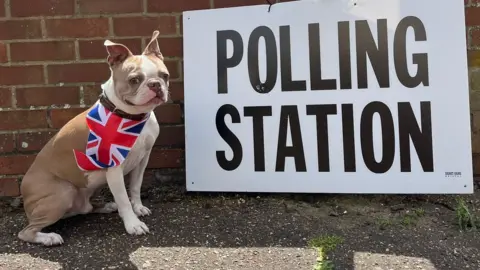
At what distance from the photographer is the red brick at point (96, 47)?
3.28 metres

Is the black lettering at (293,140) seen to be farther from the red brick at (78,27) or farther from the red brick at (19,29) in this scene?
the red brick at (19,29)

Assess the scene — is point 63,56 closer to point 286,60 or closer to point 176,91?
point 176,91

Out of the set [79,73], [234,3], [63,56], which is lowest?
[79,73]

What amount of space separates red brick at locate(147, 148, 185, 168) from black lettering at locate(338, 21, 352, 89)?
3.57ft

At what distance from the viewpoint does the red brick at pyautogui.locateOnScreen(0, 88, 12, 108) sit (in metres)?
3.28

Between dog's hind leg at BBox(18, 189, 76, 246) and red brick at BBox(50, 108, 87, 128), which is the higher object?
red brick at BBox(50, 108, 87, 128)

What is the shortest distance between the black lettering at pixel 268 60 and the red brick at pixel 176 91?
1.52ft

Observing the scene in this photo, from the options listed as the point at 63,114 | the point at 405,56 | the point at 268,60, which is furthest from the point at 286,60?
the point at 63,114

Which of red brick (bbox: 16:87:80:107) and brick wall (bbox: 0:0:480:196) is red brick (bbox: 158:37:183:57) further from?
red brick (bbox: 16:87:80:107)

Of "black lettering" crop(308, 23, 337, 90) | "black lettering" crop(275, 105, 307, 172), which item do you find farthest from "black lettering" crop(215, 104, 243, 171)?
"black lettering" crop(308, 23, 337, 90)

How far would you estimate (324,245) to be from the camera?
8.52 feet

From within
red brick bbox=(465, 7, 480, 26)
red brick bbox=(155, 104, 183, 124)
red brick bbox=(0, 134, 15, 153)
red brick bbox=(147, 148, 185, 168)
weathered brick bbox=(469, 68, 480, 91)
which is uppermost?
red brick bbox=(465, 7, 480, 26)

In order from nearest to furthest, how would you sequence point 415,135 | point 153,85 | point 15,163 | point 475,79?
point 153,85 → point 415,135 → point 475,79 → point 15,163

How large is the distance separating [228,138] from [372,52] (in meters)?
0.96
